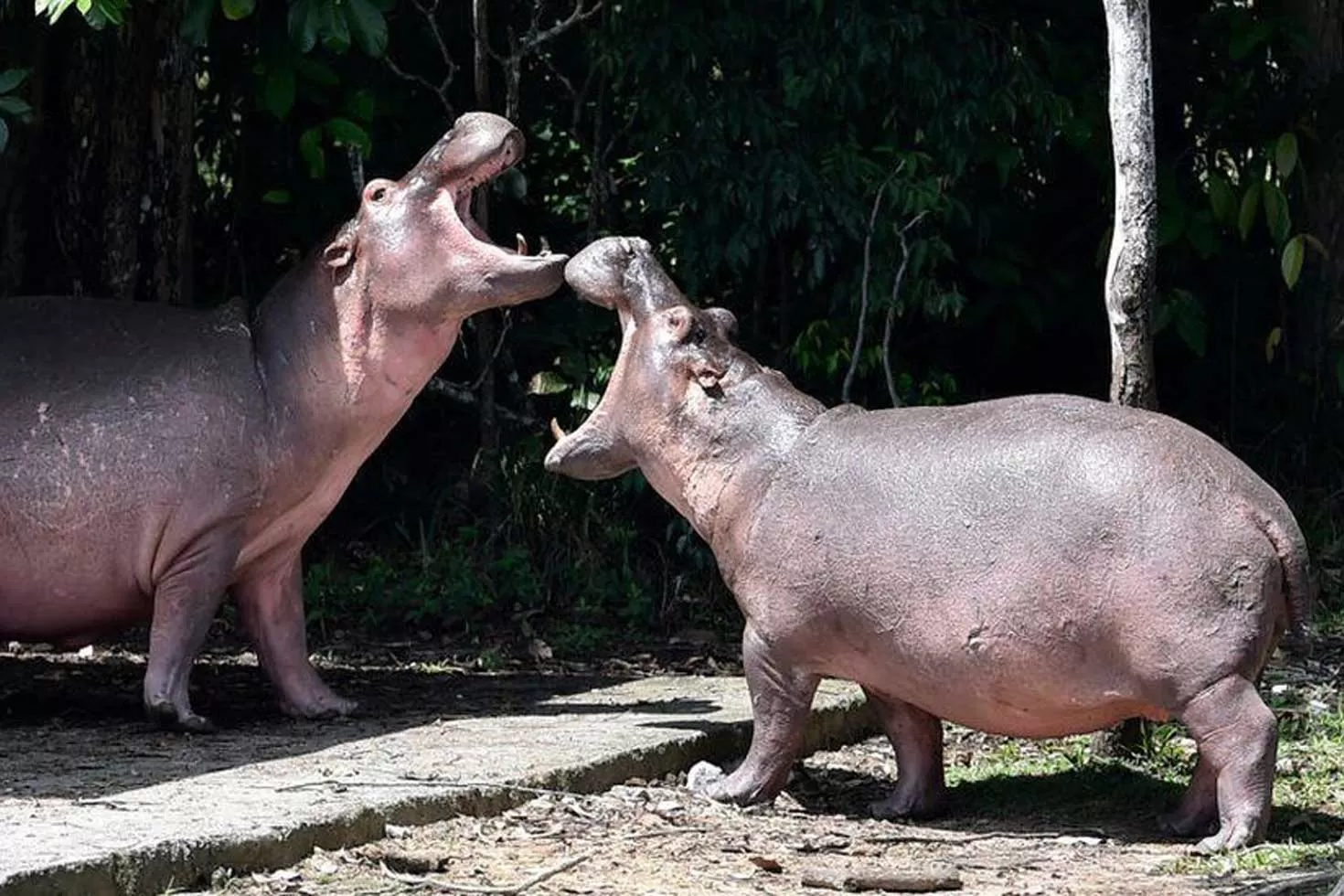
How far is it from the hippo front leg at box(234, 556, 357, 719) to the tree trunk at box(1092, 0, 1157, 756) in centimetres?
249

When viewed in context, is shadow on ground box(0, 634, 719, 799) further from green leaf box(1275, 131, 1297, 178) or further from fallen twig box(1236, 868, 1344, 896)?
green leaf box(1275, 131, 1297, 178)

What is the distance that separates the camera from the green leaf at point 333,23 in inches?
273

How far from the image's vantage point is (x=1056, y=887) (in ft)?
16.8

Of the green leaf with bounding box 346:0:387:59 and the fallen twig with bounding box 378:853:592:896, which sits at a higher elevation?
the green leaf with bounding box 346:0:387:59

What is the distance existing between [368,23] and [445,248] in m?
0.75

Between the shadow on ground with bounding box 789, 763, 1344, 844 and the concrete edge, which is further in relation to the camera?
the shadow on ground with bounding box 789, 763, 1344, 844

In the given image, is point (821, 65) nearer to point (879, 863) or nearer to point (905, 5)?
point (905, 5)

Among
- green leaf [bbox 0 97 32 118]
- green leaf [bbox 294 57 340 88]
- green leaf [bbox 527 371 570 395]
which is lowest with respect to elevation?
green leaf [bbox 527 371 570 395]

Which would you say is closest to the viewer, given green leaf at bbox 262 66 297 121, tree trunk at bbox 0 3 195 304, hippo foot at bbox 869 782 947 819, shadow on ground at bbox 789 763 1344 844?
shadow on ground at bbox 789 763 1344 844

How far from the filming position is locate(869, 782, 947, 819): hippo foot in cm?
612

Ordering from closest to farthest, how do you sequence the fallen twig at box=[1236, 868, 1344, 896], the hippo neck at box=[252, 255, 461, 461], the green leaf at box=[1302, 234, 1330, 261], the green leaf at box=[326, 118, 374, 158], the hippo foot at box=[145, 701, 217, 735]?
1. the fallen twig at box=[1236, 868, 1344, 896]
2. the hippo foot at box=[145, 701, 217, 735]
3. the hippo neck at box=[252, 255, 461, 461]
4. the green leaf at box=[326, 118, 374, 158]
5. the green leaf at box=[1302, 234, 1330, 261]

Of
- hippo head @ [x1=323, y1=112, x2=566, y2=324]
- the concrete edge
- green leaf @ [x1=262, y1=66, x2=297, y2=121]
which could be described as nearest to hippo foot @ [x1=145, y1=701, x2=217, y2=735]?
the concrete edge

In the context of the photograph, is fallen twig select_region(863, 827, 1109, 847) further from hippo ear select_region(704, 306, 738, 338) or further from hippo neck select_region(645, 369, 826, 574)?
hippo ear select_region(704, 306, 738, 338)

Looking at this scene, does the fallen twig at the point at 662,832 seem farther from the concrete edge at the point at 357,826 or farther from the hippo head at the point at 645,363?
the hippo head at the point at 645,363
